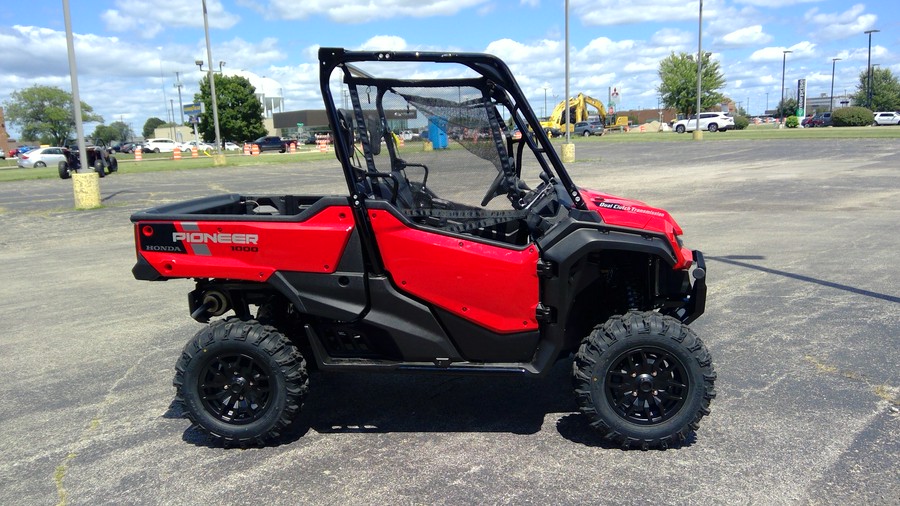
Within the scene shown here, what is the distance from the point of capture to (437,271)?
374 centimetres

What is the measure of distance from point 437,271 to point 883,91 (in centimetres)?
9882

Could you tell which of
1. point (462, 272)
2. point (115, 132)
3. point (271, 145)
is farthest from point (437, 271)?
point (115, 132)

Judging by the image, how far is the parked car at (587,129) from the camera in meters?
64.7

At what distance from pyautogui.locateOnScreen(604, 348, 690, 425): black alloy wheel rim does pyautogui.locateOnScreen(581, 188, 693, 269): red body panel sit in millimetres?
536

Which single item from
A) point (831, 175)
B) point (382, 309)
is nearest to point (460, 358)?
point (382, 309)

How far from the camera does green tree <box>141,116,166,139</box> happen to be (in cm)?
14662

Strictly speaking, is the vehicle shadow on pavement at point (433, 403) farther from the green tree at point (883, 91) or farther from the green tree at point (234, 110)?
the green tree at point (883, 91)

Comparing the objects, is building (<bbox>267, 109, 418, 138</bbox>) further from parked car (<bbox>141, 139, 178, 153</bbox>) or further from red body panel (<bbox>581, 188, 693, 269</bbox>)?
red body panel (<bbox>581, 188, 693, 269</bbox>)

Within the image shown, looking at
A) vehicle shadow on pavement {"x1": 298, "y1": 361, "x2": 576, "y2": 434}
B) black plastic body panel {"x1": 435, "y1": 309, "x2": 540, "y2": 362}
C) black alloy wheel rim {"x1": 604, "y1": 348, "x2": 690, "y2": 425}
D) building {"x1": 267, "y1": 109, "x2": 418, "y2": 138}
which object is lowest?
vehicle shadow on pavement {"x1": 298, "y1": 361, "x2": 576, "y2": 434}

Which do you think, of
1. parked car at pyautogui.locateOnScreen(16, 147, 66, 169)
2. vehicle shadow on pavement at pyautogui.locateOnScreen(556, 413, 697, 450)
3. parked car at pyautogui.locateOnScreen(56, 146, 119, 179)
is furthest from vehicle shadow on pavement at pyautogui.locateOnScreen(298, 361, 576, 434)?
parked car at pyautogui.locateOnScreen(16, 147, 66, 169)

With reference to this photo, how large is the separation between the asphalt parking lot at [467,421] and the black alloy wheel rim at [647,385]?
0.24 meters

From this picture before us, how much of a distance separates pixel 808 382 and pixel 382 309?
2936 millimetres

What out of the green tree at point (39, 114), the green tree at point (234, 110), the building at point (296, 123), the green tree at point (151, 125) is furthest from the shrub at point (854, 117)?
the green tree at point (151, 125)

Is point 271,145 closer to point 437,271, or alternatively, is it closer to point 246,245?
point 246,245
